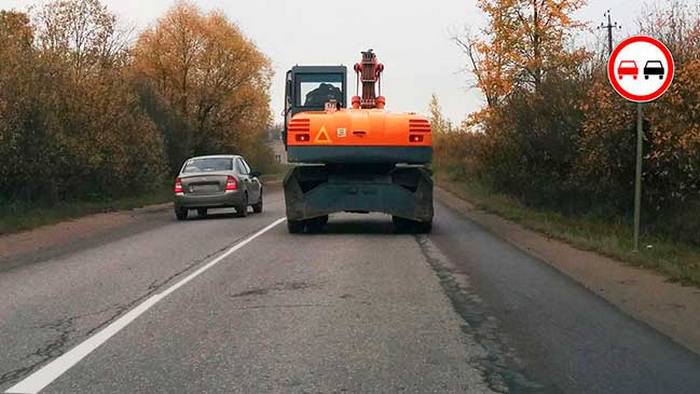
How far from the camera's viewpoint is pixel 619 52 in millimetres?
13172

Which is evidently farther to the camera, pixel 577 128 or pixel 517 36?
pixel 517 36

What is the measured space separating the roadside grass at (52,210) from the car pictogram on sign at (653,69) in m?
13.4

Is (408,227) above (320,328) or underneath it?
underneath

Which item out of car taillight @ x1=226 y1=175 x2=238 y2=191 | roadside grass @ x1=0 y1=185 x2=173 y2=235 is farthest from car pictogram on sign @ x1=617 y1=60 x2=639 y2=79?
roadside grass @ x1=0 y1=185 x2=173 y2=235

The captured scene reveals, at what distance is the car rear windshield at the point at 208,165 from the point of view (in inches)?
939

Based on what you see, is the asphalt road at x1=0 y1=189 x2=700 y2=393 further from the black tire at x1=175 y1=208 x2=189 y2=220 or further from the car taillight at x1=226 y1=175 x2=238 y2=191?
the black tire at x1=175 y1=208 x2=189 y2=220

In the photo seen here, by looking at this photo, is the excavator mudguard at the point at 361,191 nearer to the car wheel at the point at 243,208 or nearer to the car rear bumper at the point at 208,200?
the car rear bumper at the point at 208,200

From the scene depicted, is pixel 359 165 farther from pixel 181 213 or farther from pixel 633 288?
pixel 181 213

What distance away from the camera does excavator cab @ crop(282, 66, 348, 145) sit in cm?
2255

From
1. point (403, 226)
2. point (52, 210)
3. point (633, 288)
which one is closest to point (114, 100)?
point (52, 210)

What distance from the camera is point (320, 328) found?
8320mm

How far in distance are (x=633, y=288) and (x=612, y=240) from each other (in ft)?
15.9

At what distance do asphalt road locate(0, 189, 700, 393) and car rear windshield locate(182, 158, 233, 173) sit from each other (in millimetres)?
9172

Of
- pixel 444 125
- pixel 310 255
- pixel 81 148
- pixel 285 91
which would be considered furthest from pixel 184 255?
pixel 444 125
